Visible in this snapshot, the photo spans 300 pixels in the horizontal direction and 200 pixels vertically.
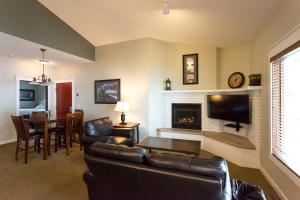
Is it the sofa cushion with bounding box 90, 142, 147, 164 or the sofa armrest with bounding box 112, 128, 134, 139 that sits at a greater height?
the sofa cushion with bounding box 90, 142, 147, 164

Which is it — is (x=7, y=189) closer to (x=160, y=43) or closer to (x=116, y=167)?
(x=116, y=167)

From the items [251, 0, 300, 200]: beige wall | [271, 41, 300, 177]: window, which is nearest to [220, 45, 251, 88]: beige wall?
[251, 0, 300, 200]: beige wall

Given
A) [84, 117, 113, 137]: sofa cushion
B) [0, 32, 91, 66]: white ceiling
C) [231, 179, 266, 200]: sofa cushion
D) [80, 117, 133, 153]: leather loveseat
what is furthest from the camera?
[0, 32, 91, 66]: white ceiling

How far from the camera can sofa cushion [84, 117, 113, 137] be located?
347cm

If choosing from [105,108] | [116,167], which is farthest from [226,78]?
[116,167]

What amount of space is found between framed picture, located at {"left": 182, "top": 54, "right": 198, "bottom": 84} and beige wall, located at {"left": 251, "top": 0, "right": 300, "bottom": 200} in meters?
1.51

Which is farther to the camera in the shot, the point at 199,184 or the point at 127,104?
the point at 127,104

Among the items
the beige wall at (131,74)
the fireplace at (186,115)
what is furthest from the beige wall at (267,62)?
the beige wall at (131,74)

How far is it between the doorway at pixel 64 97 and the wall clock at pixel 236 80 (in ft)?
16.5

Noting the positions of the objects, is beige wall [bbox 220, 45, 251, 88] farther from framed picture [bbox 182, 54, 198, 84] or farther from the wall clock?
framed picture [bbox 182, 54, 198, 84]

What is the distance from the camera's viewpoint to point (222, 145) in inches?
152

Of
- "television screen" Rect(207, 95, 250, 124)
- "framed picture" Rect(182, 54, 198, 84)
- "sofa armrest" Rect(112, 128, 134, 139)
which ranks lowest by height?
"sofa armrest" Rect(112, 128, 134, 139)

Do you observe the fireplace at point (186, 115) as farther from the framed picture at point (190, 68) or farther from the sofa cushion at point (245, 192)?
the sofa cushion at point (245, 192)

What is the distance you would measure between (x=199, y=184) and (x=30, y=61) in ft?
20.7
